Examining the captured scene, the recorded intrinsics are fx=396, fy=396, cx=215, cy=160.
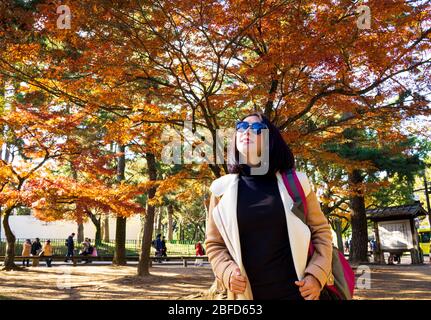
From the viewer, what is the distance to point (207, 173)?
1099cm

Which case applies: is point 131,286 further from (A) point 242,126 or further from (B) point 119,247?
(A) point 242,126

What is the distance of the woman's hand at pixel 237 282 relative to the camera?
194cm

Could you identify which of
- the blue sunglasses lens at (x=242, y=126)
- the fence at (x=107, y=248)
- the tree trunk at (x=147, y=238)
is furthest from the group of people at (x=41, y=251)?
the blue sunglasses lens at (x=242, y=126)

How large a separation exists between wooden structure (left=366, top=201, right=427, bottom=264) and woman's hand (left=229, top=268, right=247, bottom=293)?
1827cm

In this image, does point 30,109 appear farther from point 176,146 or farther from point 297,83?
point 297,83

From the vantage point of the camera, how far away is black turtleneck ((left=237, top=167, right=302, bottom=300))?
6.45ft

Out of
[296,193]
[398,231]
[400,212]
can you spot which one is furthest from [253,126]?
[398,231]

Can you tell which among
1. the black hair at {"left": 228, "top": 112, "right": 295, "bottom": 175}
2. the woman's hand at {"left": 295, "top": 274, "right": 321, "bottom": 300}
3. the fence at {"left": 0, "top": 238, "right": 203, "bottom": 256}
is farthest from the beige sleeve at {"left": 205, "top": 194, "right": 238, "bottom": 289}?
the fence at {"left": 0, "top": 238, "right": 203, "bottom": 256}

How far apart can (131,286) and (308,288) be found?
10.4 m

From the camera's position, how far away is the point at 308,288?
1.91 metres

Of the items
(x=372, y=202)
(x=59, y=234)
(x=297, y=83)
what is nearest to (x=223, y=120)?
(x=297, y=83)

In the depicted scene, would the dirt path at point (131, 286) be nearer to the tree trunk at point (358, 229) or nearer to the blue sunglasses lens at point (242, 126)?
the tree trunk at point (358, 229)

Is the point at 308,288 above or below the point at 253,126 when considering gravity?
below
